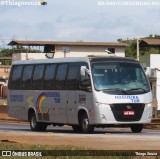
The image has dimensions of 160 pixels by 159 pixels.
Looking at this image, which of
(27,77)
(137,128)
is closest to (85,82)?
(137,128)

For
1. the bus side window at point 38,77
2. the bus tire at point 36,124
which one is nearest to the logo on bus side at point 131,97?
the bus side window at point 38,77

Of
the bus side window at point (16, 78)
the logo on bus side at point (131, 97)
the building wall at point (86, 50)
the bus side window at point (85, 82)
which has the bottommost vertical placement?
the building wall at point (86, 50)

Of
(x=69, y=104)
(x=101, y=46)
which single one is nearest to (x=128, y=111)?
(x=69, y=104)

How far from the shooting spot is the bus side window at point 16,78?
3166 cm

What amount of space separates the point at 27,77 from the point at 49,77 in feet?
6.65

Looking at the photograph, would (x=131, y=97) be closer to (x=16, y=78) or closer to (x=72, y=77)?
(x=72, y=77)

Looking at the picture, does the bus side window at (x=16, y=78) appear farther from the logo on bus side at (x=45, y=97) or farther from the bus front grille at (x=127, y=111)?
the bus front grille at (x=127, y=111)

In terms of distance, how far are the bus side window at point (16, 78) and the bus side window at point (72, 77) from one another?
466 cm

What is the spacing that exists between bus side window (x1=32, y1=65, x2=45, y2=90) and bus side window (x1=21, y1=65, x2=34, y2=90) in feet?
1.19

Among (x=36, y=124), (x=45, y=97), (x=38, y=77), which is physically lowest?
(x=36, y=124)

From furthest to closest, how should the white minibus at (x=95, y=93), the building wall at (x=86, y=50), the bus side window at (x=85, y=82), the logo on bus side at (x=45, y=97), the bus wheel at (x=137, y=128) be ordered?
the building wall at (x=86, y=50) → the logo on bus side at (x=45, y=97) → the bus wheel at (x=137, y=128) → the bus side window at (x=85, y=82) → the white minibus at (x=95, y=93)

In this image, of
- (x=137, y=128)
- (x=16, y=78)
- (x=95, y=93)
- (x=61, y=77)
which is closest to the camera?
(x=95, y=93)

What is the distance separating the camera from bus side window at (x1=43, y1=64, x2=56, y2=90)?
94.7 ft

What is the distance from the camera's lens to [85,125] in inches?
1037
